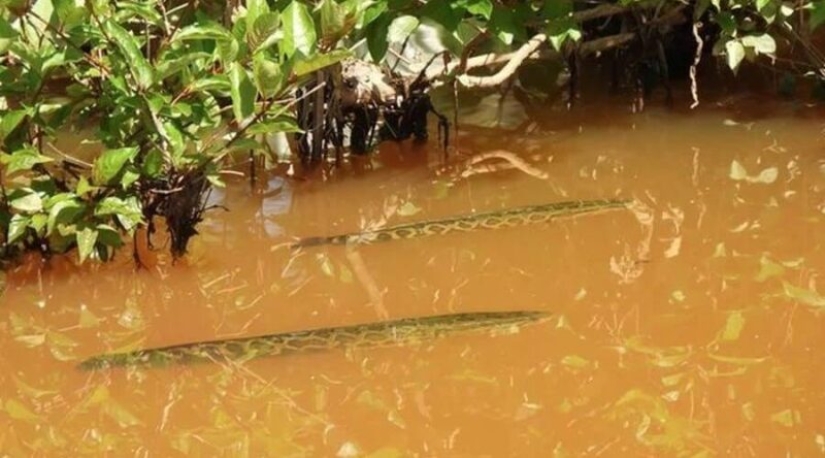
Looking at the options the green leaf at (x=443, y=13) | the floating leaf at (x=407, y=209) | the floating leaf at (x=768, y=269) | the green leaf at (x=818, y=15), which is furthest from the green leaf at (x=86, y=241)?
the green leaf at (x=818, y=15)

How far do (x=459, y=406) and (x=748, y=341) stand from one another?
2.44 ft

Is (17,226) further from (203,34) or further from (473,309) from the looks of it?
(473,309)

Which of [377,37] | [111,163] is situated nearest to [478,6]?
[377,37]

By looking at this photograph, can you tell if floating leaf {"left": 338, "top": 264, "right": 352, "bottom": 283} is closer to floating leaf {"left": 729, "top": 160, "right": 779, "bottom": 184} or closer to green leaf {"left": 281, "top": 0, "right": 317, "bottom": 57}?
green leaf {"left": 281, "top": 0, "right": 317, "bottom": 57}

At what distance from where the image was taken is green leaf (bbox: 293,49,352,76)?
3029 millimetres

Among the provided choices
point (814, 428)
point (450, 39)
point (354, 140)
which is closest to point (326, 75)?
point (354, 140)

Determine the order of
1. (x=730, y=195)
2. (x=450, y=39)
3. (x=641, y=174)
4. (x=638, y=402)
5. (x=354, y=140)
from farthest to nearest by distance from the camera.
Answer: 1. (x=450, y=39)
2. (x=354, y=140)
3. (x=641, y=174)
4. (x=730, y=195)
5. (x=638, y=402)

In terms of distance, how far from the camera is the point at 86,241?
3287mm

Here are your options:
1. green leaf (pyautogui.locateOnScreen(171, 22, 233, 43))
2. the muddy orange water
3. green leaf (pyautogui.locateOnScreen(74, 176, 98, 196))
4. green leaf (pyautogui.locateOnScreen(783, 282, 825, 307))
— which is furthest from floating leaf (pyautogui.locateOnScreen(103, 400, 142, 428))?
green leaf (pyautogui.locateOnScreen(783, 282, 825, 307))

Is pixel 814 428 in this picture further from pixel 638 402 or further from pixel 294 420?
pixel 294 420

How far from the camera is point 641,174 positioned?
4.27 m

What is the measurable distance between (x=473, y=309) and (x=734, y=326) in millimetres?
662

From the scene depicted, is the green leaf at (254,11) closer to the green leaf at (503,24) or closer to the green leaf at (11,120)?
the green leaf at (11,120)

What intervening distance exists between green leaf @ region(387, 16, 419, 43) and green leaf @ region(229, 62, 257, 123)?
1.09 metres
